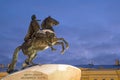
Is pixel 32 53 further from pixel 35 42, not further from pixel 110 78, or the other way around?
pixel 110 78

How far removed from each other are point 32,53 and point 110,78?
27684 mm

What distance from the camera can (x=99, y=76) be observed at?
42500 millimetres

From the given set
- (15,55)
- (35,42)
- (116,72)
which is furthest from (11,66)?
(116,72)

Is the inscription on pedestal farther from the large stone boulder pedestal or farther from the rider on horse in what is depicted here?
the rider on horse

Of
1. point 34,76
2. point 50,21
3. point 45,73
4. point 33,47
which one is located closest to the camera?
point 45,73

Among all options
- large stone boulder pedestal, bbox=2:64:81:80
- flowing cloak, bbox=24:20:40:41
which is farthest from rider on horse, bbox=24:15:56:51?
large stone boulder pedestal, bbox=2:64:81:80

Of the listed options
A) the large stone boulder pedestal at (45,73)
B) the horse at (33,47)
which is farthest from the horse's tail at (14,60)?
the large stone boulder pedestal at (45,73)

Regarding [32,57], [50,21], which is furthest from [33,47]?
[50,21]

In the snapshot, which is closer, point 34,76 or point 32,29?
→ point 34,76

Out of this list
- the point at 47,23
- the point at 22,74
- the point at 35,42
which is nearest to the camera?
the point at 22,74

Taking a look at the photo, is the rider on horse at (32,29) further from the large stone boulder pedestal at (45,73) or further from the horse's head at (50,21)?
the large stone boulder pedestal at (45,73)

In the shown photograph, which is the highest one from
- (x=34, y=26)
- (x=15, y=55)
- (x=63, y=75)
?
(x=34, y=26)

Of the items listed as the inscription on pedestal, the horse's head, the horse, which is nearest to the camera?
the inscription on pedestal

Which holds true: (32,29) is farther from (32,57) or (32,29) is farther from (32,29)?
(32,57)
